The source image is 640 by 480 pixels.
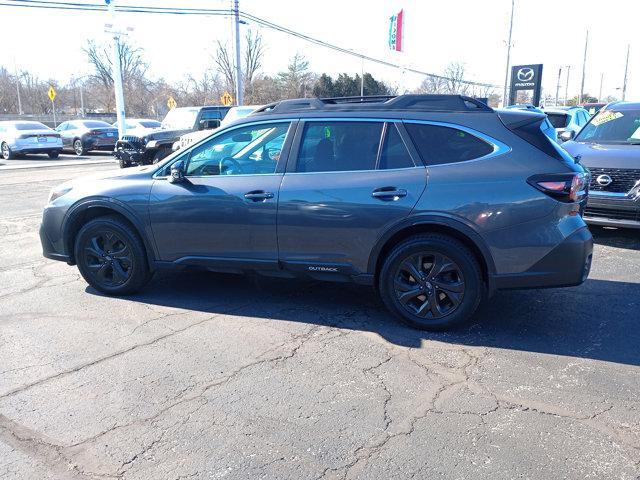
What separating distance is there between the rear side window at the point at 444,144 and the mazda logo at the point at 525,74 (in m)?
26.7

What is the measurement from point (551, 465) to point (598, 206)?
5.44 meters

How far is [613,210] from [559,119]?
21.9 ft

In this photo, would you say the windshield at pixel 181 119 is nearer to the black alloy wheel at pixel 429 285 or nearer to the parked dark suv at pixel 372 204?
the parked dark suv at pixel 372 204

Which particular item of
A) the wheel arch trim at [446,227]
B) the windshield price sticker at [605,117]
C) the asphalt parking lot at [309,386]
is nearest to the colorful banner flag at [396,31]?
the windshield price sticker at [605,117]

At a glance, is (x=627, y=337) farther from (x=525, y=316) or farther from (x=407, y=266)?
(x=407, y=266)

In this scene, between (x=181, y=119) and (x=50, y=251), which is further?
(x=181, y=119)

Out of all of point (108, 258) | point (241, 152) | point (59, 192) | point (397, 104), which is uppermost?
→ point (397, 104)

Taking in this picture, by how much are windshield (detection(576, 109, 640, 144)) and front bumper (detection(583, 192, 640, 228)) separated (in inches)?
51.9

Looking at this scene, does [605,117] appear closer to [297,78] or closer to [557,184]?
[557,184]

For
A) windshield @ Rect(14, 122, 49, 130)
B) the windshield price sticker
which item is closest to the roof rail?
the windshield price sticker

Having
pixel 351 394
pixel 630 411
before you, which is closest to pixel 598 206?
pixel 630 411

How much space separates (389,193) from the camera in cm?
429

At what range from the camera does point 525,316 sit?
4773mm

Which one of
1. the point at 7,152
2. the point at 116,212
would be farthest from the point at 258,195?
the point at 7,152
